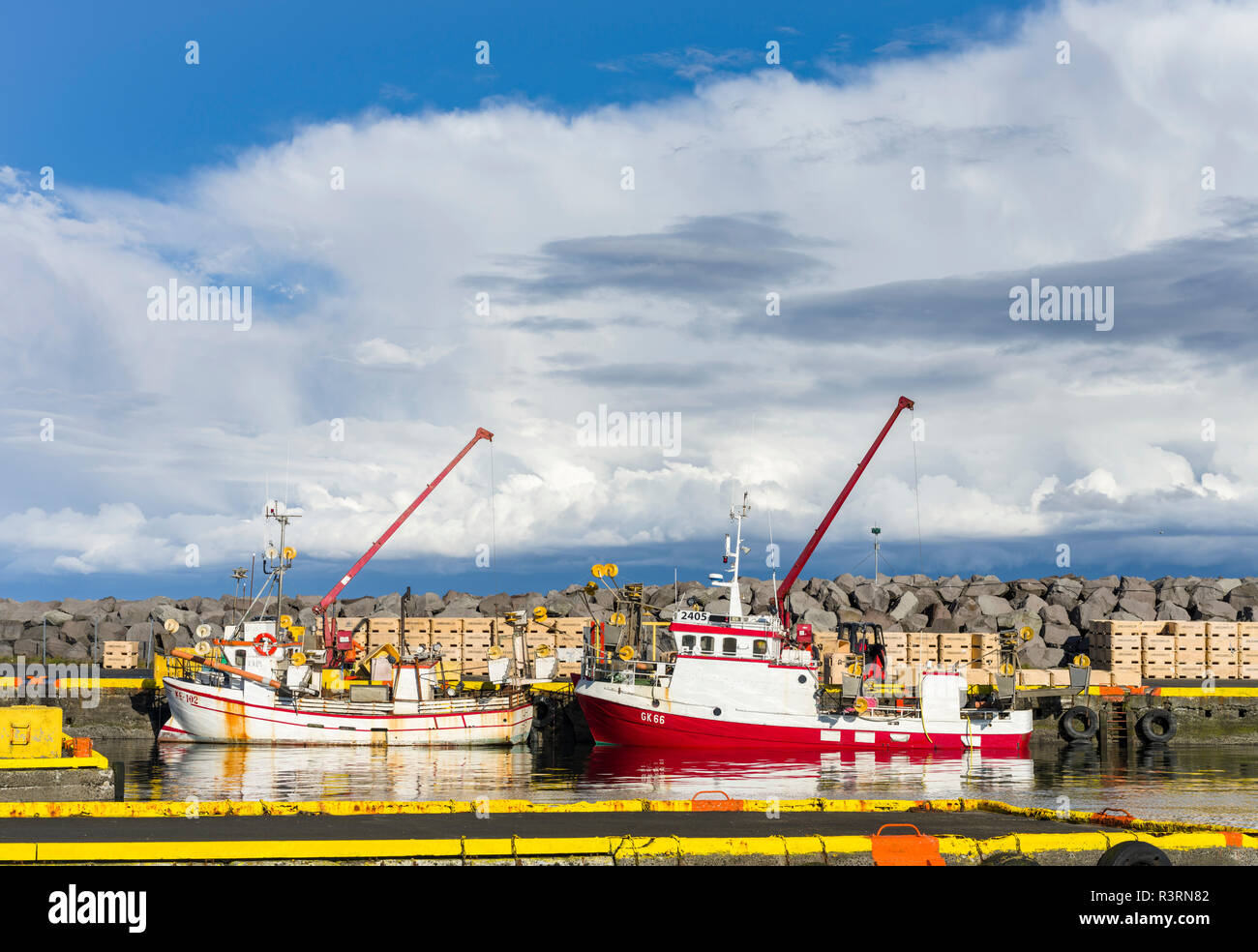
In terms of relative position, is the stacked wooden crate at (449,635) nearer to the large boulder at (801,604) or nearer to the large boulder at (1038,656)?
the large boulder at (801,604)

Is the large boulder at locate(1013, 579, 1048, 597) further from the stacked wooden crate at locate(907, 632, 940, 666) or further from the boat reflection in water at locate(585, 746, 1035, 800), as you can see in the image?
the boat reflection in water at locate(585, 746, 1035, 800)

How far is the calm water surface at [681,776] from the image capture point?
29516mm

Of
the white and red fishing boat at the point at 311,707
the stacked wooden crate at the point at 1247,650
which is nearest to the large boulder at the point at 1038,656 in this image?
the stacked wooden crate at the point at 1247,650

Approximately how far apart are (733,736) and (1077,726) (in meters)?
15.6

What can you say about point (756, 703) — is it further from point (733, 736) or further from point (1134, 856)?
point (1134, 856)

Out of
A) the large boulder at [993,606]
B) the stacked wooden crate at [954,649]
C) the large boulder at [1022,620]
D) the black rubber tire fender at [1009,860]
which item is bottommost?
the stacked wooden crate at [954,649]

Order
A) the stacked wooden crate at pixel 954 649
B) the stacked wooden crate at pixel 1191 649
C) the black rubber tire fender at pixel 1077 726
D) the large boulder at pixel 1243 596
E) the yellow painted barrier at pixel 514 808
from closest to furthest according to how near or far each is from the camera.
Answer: the yellow painted barrier at pixel 514 808, the black rubber tire fender at pixel 1077 726, the stacked wooden crate at pixel 1191 649, the stacked wooden crate at pixel 954 649, the large boulder at pixel 1243 596

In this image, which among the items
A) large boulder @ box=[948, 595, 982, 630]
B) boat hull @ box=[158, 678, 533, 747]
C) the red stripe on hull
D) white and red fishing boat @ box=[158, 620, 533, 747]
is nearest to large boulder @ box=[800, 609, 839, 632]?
large boulder @ box=[948, 595, 982, 630]

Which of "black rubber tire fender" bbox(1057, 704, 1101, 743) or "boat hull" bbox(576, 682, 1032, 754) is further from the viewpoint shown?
"black rubber tire fender" bbox(1057, 704, 1101, 743)

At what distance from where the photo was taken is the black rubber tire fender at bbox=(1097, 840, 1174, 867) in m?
13.1

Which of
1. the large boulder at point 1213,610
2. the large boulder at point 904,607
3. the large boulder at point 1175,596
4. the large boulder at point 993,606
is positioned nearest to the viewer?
the large boulder at point 904,607

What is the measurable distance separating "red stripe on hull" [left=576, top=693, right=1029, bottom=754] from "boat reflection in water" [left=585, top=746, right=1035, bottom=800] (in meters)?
0.33

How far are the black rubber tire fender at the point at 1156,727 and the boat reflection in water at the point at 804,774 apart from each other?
8177 mm
